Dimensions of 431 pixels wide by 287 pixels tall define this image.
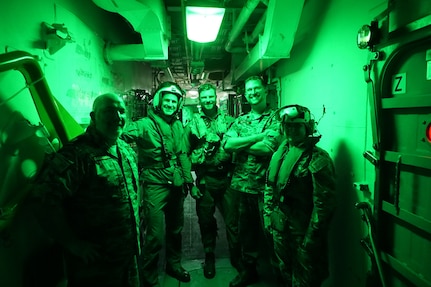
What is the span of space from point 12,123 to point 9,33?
618mm

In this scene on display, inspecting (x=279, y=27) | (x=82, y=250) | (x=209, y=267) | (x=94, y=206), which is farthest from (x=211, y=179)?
(x=279, y=27)

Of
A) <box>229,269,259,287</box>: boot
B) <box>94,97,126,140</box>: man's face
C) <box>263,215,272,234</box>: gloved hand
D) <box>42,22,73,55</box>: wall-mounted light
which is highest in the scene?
<box>42,22,73,55</box>: wall-mounted light

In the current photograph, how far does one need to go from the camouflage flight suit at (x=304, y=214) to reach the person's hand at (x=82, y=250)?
160cm

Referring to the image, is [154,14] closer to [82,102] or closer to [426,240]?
[82,102]

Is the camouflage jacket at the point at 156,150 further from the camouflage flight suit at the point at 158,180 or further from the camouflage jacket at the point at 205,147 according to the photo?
the camouflage jacket at the point at 205,147

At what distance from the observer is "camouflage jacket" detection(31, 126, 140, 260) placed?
163 centimetres

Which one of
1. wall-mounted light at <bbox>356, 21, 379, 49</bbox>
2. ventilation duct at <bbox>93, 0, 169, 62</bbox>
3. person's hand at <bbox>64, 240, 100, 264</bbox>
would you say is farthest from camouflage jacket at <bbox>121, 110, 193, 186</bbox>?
wall-mounted light at <bbox>356, 21, 379, 49</bbox>

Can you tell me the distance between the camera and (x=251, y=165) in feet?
10.1

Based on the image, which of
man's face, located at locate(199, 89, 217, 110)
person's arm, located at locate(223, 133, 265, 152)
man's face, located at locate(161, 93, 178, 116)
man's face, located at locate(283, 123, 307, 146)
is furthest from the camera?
man's face, located at locate(199, 89, 217, 110)

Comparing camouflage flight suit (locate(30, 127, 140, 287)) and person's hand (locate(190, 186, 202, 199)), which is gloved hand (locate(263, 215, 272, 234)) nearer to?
person's hand (locate(190, 186, 202, 199))

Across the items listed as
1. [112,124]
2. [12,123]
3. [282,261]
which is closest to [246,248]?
[282,261]

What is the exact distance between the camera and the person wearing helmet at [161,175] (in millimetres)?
3010

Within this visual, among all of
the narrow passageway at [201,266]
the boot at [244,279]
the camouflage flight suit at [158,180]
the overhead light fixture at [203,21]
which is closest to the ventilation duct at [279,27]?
the overhead light fixture at [203,21]

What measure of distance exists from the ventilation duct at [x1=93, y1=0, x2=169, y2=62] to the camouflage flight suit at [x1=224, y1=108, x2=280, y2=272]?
159 cm
